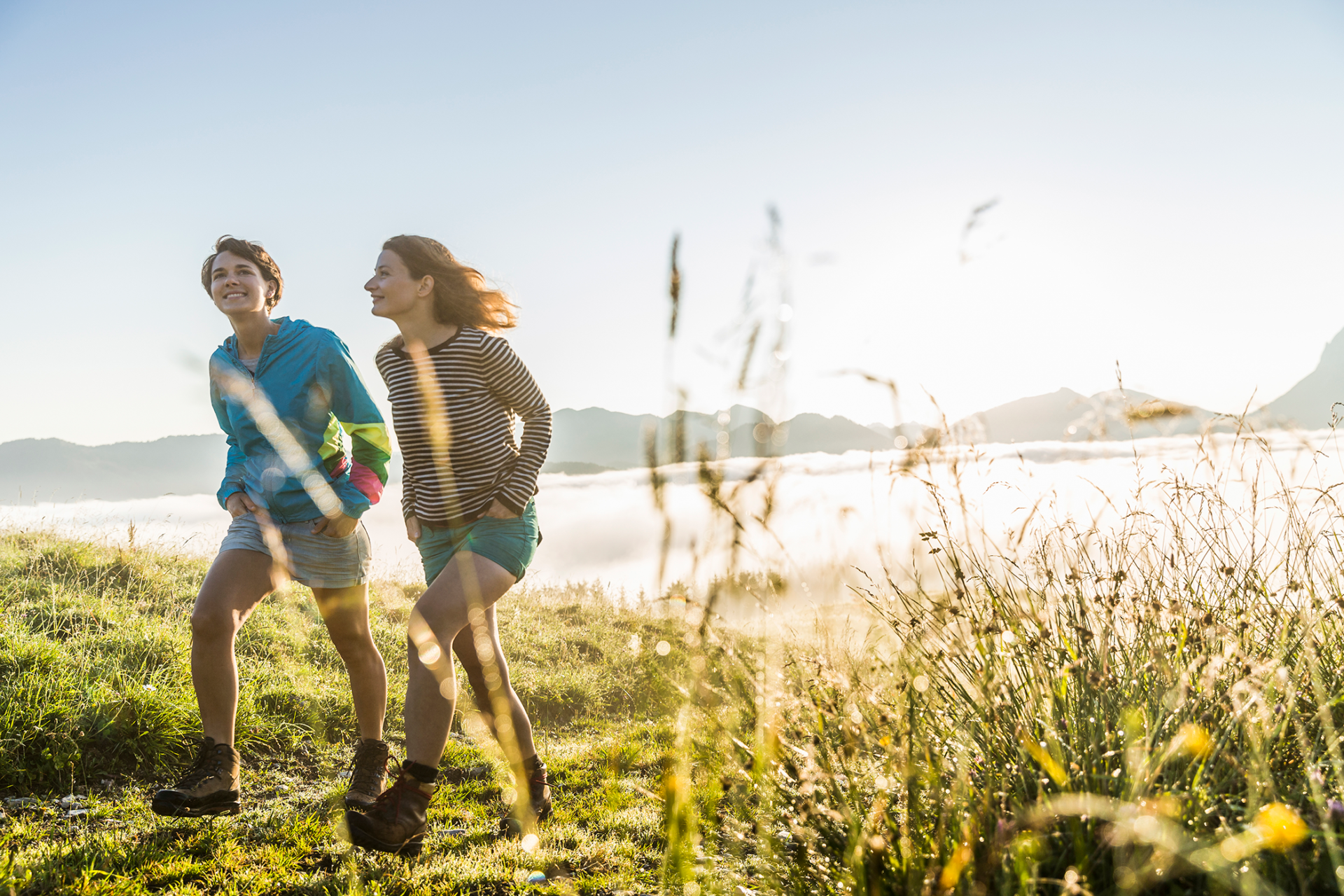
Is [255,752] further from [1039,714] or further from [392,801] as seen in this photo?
[1039,714]

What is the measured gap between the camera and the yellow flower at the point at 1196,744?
166cm

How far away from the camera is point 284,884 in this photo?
2.38m

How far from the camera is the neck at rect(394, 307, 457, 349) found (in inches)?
115

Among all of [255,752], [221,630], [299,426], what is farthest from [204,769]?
[255,752]

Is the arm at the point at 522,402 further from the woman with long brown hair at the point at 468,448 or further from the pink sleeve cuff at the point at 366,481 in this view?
the pink sleeve cuff at the point at 366,481

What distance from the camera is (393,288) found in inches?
113

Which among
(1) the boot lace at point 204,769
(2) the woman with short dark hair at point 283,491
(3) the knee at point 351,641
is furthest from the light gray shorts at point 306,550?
(1) the boot lace at point 204,769

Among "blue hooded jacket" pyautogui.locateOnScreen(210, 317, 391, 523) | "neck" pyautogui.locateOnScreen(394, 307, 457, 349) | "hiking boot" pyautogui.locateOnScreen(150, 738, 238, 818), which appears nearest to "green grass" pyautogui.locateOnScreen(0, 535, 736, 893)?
"hiking boot" pyautogui.locateOnScreen(150, 738, 238, 818)

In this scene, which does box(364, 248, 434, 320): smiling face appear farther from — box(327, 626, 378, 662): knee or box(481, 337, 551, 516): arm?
box(327, 626, 378, 662): knee

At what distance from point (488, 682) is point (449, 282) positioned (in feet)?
5.32

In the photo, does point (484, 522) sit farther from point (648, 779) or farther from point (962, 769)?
point (648, 779)

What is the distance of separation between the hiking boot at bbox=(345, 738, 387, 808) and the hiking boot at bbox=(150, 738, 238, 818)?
0.40 m

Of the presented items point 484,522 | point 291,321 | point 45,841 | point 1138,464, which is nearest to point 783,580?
point 484,522

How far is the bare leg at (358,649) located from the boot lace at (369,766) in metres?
0.08
